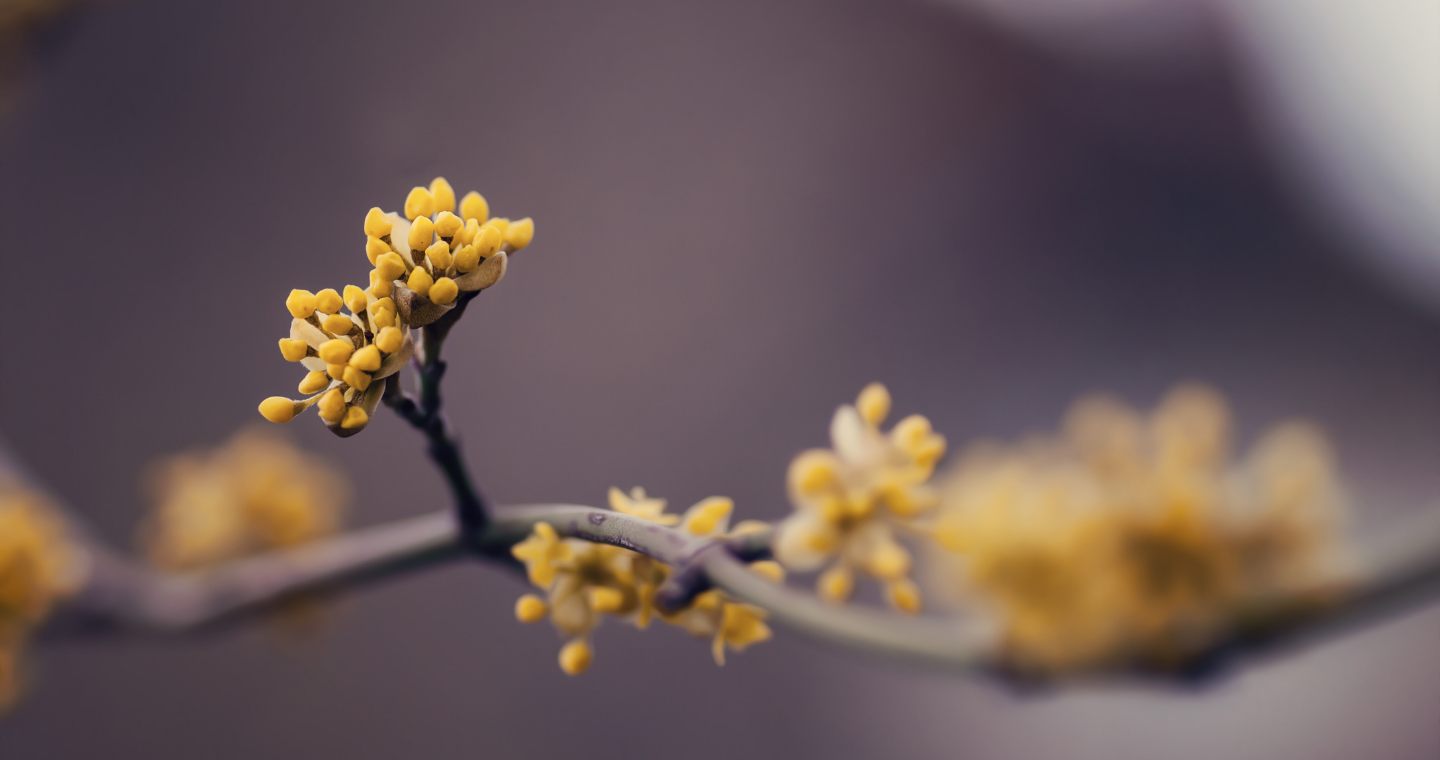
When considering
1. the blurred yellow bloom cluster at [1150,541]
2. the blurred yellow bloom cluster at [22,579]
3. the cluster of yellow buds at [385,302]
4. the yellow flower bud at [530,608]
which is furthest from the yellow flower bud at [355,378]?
the blurred yellow bloom cluster at [22,579]

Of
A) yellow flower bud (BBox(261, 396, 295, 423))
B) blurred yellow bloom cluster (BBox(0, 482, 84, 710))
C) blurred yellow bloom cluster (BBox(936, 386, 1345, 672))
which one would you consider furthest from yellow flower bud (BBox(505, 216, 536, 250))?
blurred yellow bloom cluster (BBox(0, 482, 84, 710))

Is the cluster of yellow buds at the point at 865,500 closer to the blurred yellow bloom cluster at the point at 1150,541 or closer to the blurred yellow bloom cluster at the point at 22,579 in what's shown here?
the blurred yellow bloom cluster at the point at 1150,541

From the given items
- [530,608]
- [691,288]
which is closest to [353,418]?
[530,608]

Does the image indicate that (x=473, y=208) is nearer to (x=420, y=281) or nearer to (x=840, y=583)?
(x=420, y=281)

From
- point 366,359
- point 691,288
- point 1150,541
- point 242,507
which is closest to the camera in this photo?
point 366,359

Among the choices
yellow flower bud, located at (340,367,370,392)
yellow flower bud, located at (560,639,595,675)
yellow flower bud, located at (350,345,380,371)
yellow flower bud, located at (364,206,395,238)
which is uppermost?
yellow flower bud, located at (364,206,395,238)

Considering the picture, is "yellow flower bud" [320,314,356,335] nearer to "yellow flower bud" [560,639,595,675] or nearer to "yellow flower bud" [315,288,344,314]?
"yellow flower bud" [315,288,344,314]
